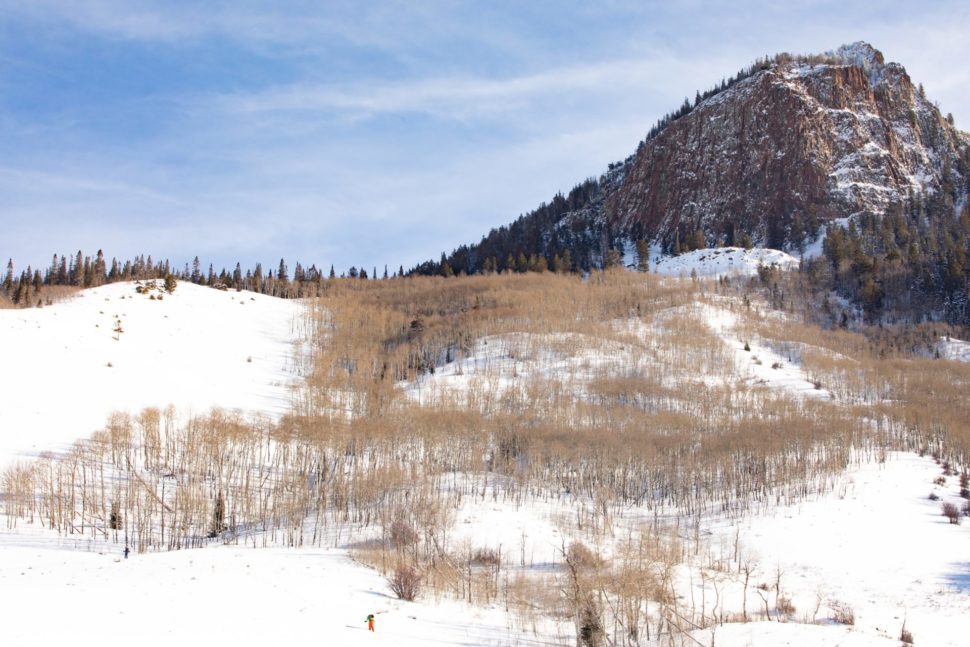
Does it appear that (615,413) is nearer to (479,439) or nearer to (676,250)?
(479,439)

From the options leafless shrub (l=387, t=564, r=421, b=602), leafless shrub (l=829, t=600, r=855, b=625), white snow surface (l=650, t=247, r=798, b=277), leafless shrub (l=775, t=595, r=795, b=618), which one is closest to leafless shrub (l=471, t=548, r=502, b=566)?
leafless shrub (l=387, t=564, r=421, b=602)

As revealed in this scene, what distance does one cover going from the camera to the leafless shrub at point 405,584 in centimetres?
2427

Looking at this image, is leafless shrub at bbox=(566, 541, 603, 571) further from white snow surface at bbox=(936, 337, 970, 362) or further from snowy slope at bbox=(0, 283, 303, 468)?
white snow surface at bbox=(936, 337, 970, 362)

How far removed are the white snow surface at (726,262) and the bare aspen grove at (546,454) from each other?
2468cm

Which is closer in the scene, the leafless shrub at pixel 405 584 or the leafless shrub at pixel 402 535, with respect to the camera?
the leafless shrub at pixel 405 584

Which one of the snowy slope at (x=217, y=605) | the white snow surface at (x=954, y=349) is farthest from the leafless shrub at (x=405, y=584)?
the white snow surface at (x=954, y=349)

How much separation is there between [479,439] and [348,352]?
156 ft

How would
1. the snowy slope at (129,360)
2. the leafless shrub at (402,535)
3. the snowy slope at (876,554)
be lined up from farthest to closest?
the snowy slope at (129,360), the leafless shrub at (402,535), the snowy slope at (876,554)

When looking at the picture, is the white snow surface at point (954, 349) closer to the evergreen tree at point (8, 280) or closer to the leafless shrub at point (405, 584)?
the leafless shrub at point (405, 584)

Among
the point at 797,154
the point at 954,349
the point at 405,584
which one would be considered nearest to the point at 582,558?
the point at 405,584

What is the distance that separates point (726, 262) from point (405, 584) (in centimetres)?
12722

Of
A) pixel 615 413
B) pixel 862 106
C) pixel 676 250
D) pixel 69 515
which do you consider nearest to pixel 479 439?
pixel 615 413

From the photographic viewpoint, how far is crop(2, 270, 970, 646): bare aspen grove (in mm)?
29234

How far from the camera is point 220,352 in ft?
292
